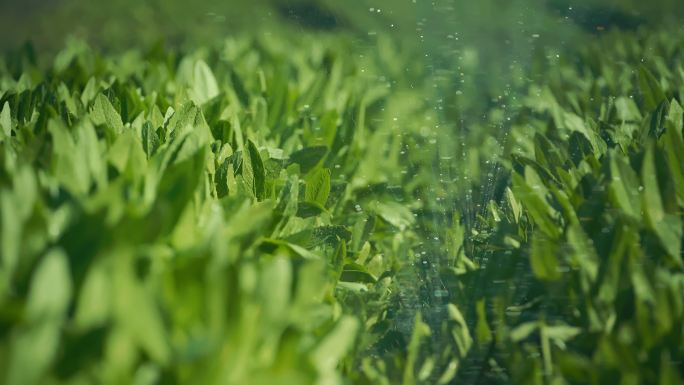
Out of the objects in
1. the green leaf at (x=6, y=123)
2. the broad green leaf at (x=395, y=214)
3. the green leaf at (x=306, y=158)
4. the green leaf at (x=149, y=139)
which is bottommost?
the broad green leaf at (x=395, y=214)

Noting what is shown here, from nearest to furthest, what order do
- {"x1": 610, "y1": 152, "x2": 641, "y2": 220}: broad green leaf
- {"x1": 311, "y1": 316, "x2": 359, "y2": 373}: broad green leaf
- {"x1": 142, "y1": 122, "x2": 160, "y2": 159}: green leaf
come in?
{"x1": 311, "y1": 316, "x2": 359, "y2": 373}: broad green leaf, {"x1": 610, "y1": 152, "x2": 641, "y2": 220}: broad green leaf, {"x1": 142, "y1": 122, "x2": 160, "y2": 159}: green leaf

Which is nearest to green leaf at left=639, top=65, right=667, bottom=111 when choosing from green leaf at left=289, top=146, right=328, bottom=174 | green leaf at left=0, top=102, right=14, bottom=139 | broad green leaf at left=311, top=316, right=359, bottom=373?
green leaf at left=289, top=146, right=328, bottom=174

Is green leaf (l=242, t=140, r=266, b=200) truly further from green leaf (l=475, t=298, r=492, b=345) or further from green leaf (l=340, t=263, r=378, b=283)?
green leaf (l=475, t=298, r=492, b=345)

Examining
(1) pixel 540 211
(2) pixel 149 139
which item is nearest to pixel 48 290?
(2) pixel 149 139

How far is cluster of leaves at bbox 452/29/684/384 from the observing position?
153cm

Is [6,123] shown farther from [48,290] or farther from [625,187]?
[625,187]

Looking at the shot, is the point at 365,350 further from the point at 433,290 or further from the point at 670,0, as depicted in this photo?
the point at 670,0

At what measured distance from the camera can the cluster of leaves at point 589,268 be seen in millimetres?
1532

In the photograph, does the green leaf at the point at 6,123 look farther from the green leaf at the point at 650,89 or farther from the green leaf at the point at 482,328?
the green leaf at the point at 650,89

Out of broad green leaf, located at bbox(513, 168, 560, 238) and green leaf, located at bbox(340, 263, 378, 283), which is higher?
broad green leaf, located at bbox(513, 168, 560, 238)

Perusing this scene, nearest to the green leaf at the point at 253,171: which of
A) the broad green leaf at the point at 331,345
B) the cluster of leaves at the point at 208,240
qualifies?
the cluster of leaves at the point at 208,240

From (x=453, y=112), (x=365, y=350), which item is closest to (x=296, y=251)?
(x=365, y=350)

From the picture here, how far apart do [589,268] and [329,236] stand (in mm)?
983

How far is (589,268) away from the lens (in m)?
1.77
